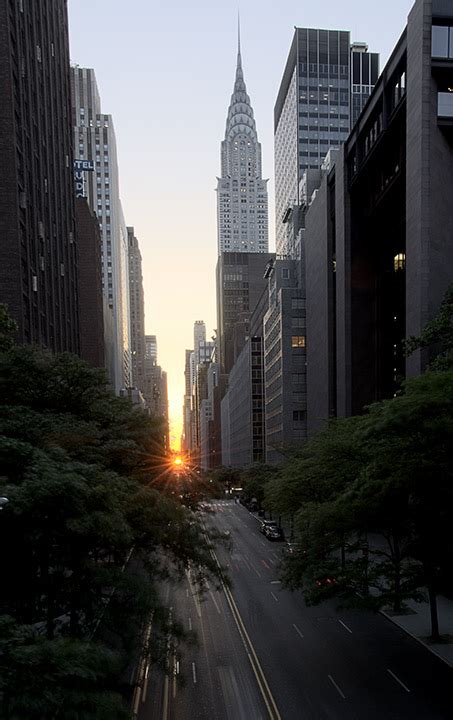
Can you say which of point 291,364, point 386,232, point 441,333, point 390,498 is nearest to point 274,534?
point 441,333

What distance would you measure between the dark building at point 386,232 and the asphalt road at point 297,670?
15863 mm

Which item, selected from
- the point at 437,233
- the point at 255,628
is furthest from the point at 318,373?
the point at 255,628

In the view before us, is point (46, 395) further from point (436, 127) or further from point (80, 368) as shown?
point (436, 127)

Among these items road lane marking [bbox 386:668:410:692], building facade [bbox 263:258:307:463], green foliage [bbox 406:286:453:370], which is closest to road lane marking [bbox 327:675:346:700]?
road lane marking [bbox 386:668:410:692]

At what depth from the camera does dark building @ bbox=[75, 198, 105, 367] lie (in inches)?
3531

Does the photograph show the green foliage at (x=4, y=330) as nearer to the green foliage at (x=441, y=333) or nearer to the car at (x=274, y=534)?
the green foliage at (x=441, y=333)

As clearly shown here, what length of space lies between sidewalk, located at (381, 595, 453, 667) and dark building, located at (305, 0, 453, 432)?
1321 centimetres

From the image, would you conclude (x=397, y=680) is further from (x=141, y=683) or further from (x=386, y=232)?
(x=386, y=232)

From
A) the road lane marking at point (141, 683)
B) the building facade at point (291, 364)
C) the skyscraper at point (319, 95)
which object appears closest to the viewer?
the road lane marking at point (141, 683)

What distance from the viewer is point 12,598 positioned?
12344mm

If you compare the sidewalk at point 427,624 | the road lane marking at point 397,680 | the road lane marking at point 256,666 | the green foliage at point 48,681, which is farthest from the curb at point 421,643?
the green foliage at point 48,681

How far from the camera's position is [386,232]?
55469 millimetres

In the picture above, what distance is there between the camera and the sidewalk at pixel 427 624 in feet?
67.9

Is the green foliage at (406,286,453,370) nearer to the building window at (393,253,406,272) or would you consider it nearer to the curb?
the curb
